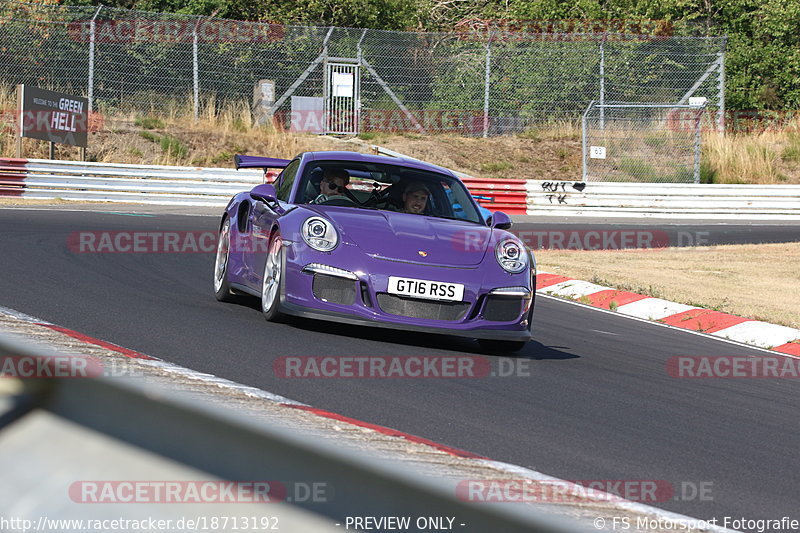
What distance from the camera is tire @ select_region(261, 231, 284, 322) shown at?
720 cm

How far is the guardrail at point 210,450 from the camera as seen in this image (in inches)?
64.2

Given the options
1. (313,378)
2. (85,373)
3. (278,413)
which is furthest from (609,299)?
(85,373)

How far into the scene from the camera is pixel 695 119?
25922 millimetres

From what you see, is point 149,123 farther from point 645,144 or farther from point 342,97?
point 645,144

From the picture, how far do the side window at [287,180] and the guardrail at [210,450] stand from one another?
5824mm

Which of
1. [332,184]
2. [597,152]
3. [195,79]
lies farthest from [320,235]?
[597,152]

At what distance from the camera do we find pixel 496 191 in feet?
78.0

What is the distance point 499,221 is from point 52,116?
55.3ft

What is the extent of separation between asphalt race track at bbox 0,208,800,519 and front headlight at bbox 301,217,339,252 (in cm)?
57

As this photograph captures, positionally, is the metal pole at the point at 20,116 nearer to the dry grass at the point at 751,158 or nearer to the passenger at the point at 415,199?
the passenger at the point at 415,199

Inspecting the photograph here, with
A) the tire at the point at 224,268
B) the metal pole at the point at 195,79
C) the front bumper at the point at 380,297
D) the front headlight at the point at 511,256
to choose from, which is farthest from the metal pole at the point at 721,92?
the front bumper at the point at 380,297

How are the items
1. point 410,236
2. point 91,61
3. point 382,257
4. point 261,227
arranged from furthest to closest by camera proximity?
point 91,61, point 261,227, point 410,236, point 382,257

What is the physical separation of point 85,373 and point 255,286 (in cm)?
574

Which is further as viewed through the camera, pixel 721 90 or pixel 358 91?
pixel 721 90
